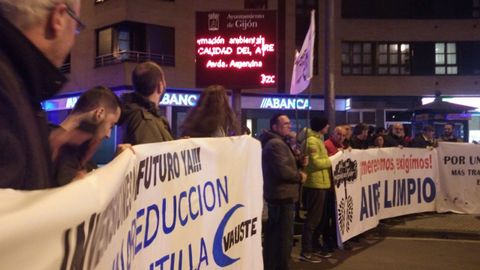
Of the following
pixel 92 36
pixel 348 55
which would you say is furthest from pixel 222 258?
pixel 348 55

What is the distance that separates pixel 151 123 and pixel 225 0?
1006 inches

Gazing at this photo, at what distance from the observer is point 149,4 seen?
26641mm

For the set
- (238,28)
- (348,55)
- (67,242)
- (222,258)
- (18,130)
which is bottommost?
(222,258)

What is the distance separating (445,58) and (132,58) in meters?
16.9

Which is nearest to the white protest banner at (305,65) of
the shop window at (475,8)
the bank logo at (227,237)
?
the bank logo at (227,237)

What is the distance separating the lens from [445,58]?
30.9m

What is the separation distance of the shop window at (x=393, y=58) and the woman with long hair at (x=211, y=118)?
1052 inches

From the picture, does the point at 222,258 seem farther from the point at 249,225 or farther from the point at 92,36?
the point at 92,36

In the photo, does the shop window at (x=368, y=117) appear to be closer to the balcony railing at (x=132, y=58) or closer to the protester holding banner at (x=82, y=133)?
the balcony railing at (x=132, y=58)

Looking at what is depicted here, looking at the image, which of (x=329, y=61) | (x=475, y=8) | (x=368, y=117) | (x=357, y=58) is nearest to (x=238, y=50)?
(x=329, y=61)

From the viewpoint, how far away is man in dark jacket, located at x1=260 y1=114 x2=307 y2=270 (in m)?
6.43

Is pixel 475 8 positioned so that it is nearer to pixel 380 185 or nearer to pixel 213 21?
pixel 213 21

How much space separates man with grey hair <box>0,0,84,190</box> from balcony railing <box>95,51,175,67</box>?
Result: 24.5 metres

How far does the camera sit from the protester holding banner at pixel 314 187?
7.60 metres
